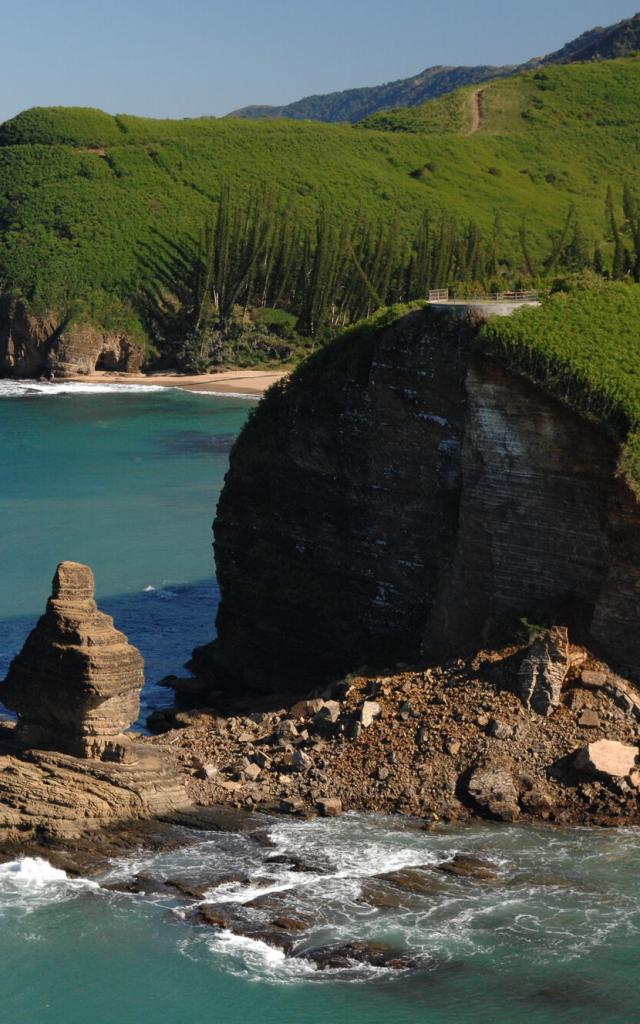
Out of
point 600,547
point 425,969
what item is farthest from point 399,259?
point 425,969

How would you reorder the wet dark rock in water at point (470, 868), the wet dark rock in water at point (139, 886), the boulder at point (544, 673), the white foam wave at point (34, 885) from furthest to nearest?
the boulder at point (544, 673)
the wet dark rock in water at point (470, 868)
the wet dark rock in water at point (139, 886)
the white foam wave at point (34, 885)

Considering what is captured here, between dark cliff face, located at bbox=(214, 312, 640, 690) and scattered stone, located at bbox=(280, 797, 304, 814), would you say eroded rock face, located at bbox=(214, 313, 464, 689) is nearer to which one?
dark cliff face, located at bbox=(214, 312, 640, 690)

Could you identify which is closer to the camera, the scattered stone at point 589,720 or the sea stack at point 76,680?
the sea stack at point 76,680

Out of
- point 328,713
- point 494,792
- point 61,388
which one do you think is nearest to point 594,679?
point 494,792

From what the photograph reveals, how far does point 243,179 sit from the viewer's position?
110 metres

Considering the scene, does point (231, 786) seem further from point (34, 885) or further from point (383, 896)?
point (383, 896)

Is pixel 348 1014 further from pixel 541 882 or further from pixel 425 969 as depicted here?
pixel 541 882

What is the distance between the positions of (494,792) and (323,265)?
67303mm

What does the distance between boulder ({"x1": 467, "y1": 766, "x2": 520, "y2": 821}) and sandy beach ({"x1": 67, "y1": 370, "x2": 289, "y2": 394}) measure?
199ft

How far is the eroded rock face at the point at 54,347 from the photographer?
292ft

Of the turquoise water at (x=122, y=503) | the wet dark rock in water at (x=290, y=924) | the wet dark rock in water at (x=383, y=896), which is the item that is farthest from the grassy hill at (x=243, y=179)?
the wet dark rock in water at (x=290, y=924)

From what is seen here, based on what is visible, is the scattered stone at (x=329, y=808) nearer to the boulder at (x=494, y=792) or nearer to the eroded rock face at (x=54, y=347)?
the boulder at (x=494, y=792)

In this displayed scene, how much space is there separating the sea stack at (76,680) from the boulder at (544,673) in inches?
251

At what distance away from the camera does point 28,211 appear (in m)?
104
